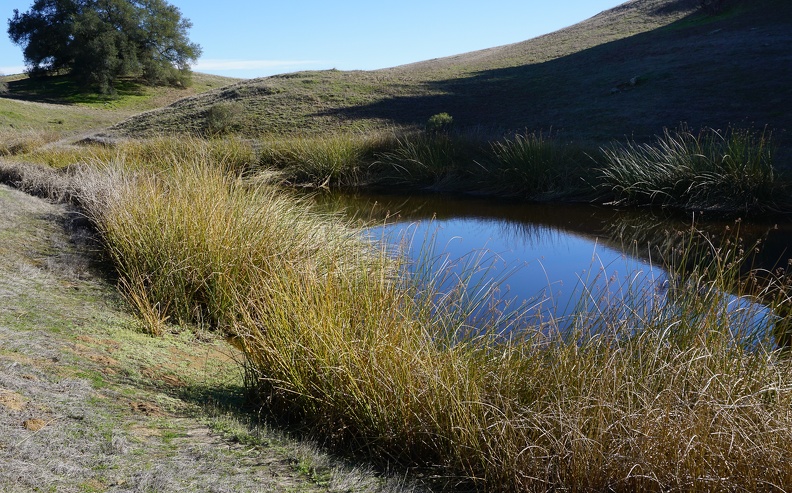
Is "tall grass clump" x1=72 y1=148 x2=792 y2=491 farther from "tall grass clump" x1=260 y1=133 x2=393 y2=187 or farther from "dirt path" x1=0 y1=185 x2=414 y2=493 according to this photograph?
"tall grass clump" x1=260 y1=133 x2=393 y2=187

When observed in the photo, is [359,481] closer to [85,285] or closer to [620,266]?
[85,285]

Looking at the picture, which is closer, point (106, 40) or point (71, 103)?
point (71, 103)

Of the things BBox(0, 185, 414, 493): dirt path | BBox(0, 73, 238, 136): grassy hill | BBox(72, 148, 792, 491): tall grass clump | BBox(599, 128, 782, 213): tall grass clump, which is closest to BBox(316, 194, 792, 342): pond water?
BBox(599, 128, 782, 213): tall grass clump

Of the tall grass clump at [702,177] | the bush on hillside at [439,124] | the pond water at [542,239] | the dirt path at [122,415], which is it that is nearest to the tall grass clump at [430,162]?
the pond water at [542,239]

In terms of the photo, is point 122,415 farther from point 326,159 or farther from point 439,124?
point 439,124

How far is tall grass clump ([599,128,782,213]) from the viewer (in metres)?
8.89

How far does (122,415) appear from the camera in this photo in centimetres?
261

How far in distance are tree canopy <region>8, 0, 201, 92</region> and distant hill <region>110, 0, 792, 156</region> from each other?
35.3 ft

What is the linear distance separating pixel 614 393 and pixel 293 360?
135 centimetres

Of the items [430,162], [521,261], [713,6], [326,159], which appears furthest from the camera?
[713,6]

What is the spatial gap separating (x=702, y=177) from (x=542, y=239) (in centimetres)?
276

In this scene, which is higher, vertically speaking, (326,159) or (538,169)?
(326,159)

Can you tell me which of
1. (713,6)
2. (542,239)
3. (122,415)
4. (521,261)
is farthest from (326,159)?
(713,6)

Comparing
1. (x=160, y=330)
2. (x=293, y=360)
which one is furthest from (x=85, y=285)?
(x=293, y=360)
